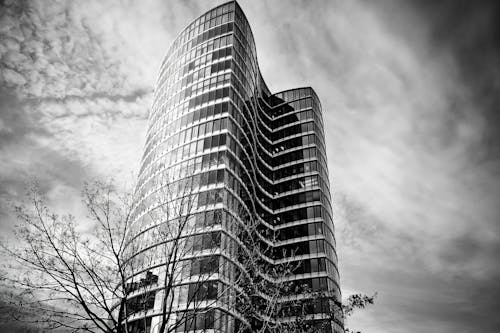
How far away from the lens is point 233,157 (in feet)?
168

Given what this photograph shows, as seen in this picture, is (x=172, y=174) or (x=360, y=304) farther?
(x=172, y=174)

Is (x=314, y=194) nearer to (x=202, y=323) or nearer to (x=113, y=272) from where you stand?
(x=202, y=323)

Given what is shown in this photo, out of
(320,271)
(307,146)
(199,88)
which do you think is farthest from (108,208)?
(307,146)

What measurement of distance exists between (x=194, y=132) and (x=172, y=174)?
7521mm

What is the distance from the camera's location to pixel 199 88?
5662 centimetres

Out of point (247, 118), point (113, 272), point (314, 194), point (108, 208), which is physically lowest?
point (113, 272)

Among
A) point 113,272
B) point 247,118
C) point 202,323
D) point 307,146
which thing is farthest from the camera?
point 307,146

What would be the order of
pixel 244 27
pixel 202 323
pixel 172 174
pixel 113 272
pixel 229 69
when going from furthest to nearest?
pixel 244 27 < pixel 229 69 < pixel 172 174 < pixel 202 323 < pixel 113 272

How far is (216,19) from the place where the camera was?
63.2 m

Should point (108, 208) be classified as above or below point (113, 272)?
above

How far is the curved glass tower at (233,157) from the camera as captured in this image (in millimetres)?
47188

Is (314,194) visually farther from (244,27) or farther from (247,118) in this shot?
(244,27)

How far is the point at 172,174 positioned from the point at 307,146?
34.1 meters

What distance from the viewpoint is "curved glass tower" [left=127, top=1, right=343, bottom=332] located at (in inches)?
1858
